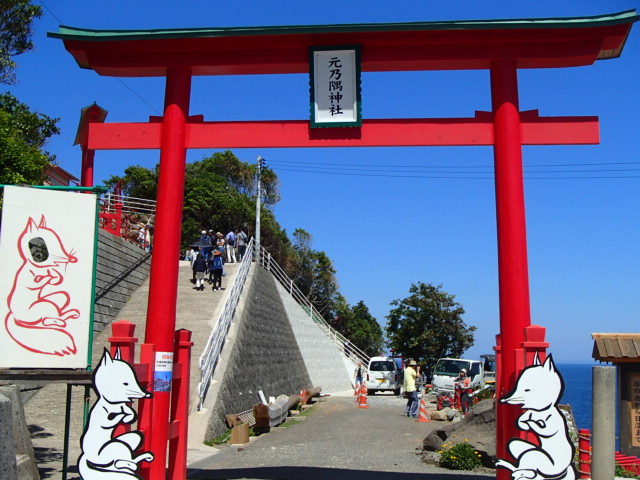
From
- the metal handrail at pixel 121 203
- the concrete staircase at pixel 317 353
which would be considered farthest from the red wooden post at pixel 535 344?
the concrete staircase at pixel 317 353

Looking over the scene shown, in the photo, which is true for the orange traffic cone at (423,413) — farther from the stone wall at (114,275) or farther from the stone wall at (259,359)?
the stone wall at (114,275)

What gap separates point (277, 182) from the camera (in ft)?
177

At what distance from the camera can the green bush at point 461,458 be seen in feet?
37.1

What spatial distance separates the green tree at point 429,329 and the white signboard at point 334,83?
111ft

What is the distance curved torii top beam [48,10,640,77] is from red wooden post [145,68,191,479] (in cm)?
42

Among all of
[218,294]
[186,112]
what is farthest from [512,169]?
[218,294]

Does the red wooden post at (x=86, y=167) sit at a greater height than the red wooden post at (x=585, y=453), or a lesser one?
greater

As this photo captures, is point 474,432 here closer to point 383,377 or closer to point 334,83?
point 334,83

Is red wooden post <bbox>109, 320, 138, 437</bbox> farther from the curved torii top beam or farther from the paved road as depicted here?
the curved torii top beam

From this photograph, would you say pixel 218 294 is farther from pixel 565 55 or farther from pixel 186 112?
pixel 565 55

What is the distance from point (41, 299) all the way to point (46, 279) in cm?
25

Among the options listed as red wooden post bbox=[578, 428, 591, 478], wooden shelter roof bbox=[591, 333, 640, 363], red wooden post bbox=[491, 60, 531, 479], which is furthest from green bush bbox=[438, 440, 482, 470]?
red wooden post bbox=[491, 60, 531, 479]

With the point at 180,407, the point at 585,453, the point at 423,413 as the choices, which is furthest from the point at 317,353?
the point at 180,407

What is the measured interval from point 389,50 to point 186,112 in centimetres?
287
